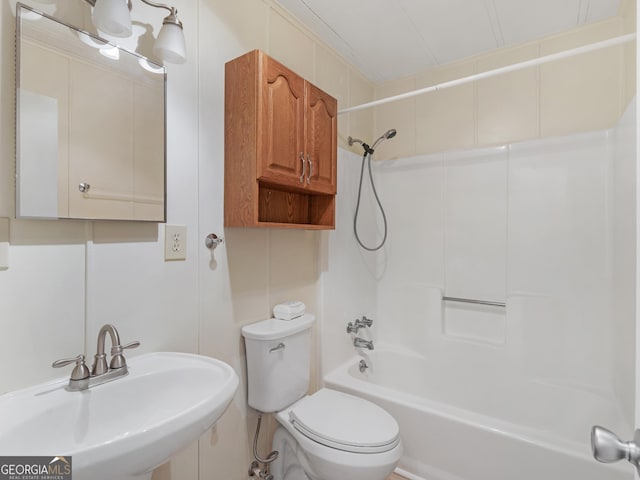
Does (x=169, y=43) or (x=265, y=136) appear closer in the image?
(x=169, y=43)

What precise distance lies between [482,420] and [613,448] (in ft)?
3.77

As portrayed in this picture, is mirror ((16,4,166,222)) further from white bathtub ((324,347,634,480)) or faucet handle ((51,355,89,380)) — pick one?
white bathtub ((324,347,634,480))

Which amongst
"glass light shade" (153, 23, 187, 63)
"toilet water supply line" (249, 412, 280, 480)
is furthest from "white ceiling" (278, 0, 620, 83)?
"toilet water supply line" (249, 412, 280, 480)

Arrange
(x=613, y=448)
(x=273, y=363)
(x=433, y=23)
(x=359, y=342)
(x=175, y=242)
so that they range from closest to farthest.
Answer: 1. (x=613, y=448)
2. (x=175, y=242)
3. (x=273, y=363)
4. (x=433, y=23)
5. (x=359, y=342)

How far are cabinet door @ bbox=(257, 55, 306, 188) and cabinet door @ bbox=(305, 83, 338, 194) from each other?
0.06 metres

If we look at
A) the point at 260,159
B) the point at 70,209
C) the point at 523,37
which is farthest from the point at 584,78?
the point at 70,209

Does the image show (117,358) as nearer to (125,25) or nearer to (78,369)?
(78,369)

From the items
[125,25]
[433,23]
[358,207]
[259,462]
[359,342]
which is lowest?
[259,462]

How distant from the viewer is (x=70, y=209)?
979mm

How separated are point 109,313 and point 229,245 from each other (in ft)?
1.78

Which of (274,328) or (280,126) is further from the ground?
(280,126)

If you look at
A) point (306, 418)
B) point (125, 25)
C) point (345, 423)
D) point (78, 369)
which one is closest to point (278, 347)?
point (306, 418)

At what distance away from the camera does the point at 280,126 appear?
1.46 metres

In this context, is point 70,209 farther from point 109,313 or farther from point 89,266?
point 109,313
